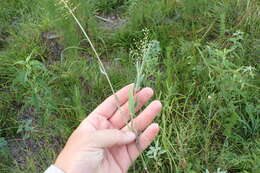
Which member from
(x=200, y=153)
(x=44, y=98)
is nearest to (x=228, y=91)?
(x=200, y=153)

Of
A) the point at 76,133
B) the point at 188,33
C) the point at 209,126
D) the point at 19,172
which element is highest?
the point at 188,33

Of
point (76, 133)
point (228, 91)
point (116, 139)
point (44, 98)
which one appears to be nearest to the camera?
point (116, 139)

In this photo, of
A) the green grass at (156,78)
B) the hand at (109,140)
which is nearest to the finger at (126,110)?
the hand at (109,140)

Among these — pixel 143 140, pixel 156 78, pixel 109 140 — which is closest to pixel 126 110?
pixel 143 140

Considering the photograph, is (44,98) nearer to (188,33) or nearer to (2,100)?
(2,100)

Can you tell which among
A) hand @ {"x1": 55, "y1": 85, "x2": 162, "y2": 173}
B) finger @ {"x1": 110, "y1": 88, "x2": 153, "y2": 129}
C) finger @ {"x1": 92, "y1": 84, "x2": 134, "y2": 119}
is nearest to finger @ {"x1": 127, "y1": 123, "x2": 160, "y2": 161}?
hand @ {"x1": 55, "y1": 85, "x2": 162, "y2": 173}

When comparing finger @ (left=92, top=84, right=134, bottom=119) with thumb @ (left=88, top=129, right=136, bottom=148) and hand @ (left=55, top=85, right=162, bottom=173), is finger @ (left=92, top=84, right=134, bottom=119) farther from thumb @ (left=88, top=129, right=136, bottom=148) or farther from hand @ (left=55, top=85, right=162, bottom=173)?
thumb @ (left=88, top=129, right=136, bottom=148)

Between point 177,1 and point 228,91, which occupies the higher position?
point 177,1

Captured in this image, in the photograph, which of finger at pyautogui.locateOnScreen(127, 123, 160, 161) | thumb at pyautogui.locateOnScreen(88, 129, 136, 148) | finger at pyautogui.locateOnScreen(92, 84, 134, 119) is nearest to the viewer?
thumb at pyautogui.locateOnScreen(88, 129, 136, 148)
